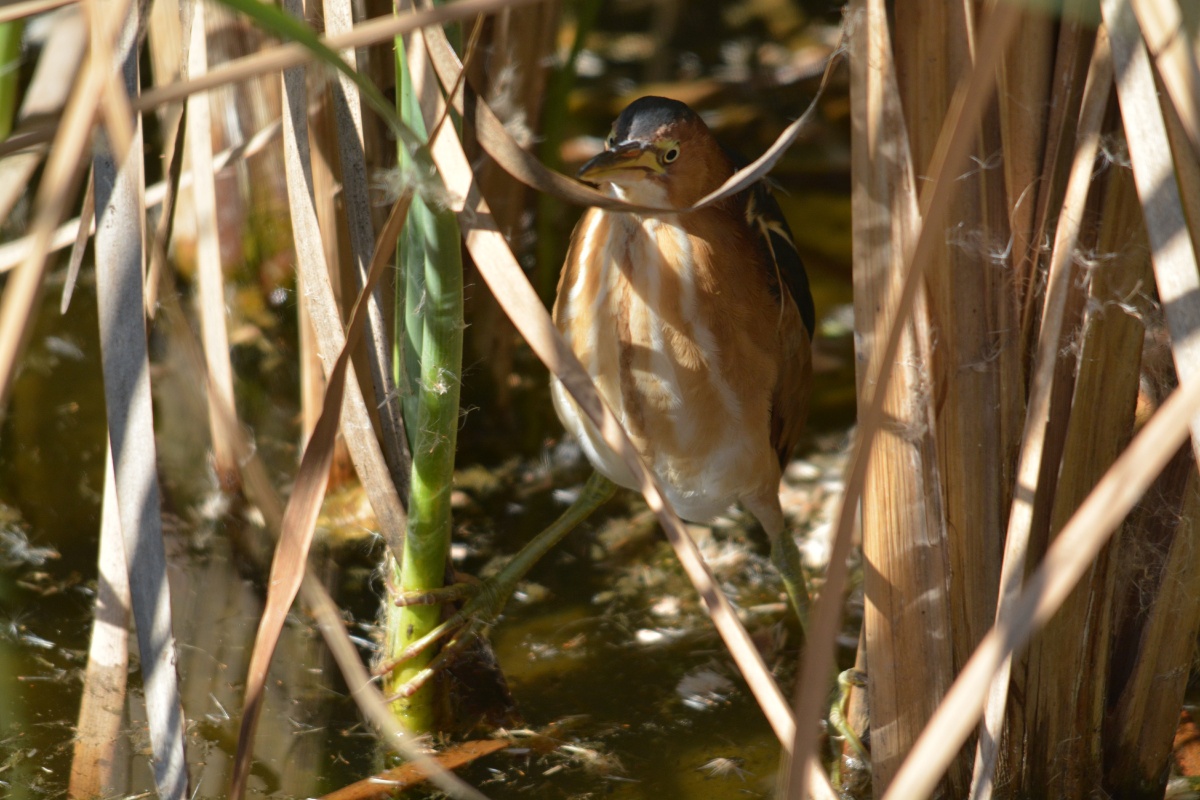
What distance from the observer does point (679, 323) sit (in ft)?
5.27

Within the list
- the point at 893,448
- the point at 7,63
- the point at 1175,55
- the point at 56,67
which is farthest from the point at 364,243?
the point at 56,67

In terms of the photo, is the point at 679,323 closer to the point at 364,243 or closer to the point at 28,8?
the point at 364,243

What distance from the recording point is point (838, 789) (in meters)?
1.60

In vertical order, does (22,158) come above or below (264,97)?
below

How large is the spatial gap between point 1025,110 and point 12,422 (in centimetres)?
182

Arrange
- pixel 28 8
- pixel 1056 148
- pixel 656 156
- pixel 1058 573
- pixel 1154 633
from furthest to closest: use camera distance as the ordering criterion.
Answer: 1. pixel 656 156
2. pixel 1154 633
3. pixel 1056 148
4. pixel 28 8
5. pixel 1058 573

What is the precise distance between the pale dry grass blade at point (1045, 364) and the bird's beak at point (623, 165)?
512mm

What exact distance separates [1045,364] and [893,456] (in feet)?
0.59

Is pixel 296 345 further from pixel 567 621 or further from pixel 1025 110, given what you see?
pixel 1025 110

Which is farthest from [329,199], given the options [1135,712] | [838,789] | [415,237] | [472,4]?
[1135,712]

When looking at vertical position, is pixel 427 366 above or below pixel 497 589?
above

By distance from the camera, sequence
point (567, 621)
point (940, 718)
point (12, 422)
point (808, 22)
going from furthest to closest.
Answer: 1. point (808, 22)
2. point (12, 422)
3. point (567, 621)
4. point (940, 718)

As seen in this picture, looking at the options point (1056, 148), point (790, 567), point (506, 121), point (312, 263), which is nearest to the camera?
point (1056, 148)

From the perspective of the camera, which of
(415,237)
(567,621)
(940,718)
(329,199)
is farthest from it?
(567,621)
